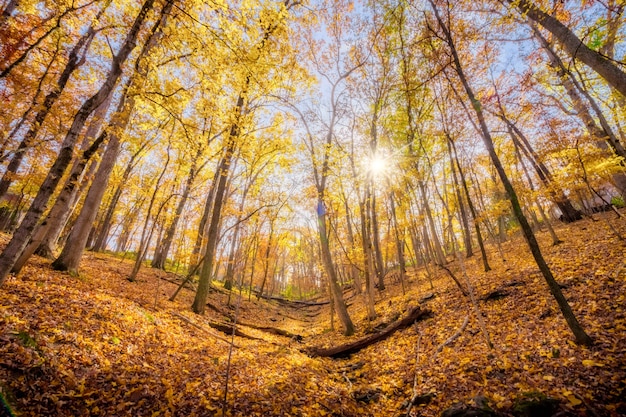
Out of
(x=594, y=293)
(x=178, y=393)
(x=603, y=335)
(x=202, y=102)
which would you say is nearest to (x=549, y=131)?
(x=594, y=293)

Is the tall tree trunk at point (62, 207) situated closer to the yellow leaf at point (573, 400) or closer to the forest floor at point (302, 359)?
the forest floor at point (302, 359)

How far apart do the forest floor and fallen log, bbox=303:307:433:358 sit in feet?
0.87

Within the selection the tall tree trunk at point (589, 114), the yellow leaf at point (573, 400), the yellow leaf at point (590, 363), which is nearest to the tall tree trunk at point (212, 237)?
the yellow leaf at point (573, 400)

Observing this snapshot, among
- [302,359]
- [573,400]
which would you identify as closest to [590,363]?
[573,400]

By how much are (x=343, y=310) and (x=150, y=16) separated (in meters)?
10.4

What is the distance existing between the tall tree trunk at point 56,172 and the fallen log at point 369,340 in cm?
749

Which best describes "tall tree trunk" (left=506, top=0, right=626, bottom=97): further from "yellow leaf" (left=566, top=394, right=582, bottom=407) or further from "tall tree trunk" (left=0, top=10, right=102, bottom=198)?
"tall tree trunk" (left=0, top=10, right=102, bottom=198)

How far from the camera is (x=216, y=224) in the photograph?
1036 cm

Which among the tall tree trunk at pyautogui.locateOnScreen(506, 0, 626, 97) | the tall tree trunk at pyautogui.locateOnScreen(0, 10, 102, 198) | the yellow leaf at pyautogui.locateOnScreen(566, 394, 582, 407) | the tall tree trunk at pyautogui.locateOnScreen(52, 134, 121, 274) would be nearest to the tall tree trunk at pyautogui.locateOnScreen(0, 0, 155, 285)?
the tall tree trunk at pyautogui.locateOnScreen(52, 134, 121, 274)

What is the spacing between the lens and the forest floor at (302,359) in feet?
11.7

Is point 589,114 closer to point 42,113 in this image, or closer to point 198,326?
point 198,326

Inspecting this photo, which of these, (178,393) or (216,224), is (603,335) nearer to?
(178,393)

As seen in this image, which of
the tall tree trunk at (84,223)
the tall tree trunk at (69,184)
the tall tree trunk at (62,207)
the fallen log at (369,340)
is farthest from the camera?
the fallen log at (369,340)

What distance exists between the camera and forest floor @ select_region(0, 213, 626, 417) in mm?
3568
